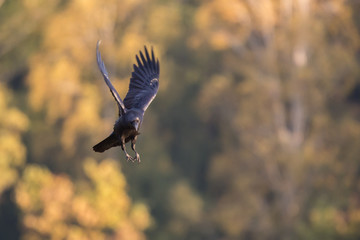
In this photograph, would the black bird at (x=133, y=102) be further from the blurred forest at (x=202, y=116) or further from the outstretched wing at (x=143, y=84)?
the blurred forest at (x=202, y=116)

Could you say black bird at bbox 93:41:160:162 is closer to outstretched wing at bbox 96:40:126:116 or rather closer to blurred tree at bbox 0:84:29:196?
outstretched wing at bbox 96:40:126:116

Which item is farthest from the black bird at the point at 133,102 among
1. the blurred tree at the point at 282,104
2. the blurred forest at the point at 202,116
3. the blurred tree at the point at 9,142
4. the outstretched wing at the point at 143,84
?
the blurred tree at the point at 9,142

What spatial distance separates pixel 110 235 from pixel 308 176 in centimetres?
553

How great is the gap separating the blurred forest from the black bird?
14.1m

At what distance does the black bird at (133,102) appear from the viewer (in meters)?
8.59

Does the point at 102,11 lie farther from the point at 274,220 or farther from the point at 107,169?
the point at 274,220

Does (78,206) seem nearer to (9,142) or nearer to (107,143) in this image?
(9,142)

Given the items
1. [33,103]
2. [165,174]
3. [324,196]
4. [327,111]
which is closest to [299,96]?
[327,111]

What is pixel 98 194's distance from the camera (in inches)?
1000

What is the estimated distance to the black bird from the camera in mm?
8594

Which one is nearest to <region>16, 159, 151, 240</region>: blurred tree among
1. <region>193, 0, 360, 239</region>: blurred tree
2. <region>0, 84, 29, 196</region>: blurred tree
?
<region>0, 84, 29, 196</region>: blurred tree

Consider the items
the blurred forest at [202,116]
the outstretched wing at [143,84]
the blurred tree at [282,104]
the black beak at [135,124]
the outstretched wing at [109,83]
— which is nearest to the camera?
the outstretched wing at [109,83]

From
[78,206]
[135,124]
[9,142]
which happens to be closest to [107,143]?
[135,124]

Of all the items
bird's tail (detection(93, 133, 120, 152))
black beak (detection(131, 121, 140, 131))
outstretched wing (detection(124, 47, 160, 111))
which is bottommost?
black beak (detection(131, 121, 140, 131))
